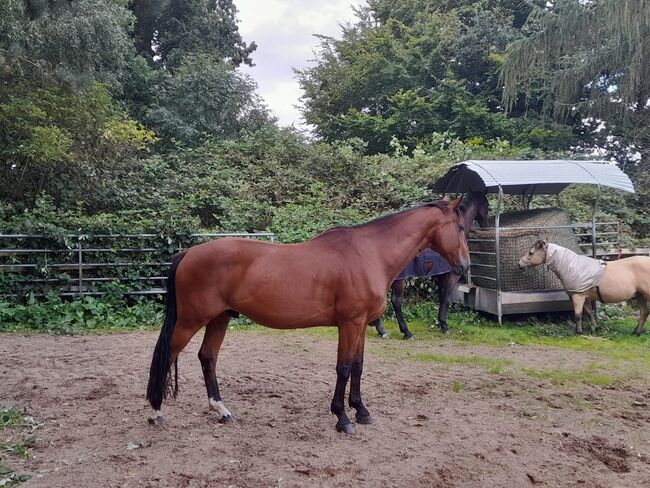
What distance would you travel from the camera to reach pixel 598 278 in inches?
282

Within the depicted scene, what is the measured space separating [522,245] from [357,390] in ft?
16.6

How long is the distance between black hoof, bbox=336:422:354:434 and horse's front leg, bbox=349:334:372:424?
0.65ft

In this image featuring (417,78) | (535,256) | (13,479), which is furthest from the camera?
(417,78)

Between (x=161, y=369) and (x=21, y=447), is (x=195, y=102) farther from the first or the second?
(x=21, y=447)

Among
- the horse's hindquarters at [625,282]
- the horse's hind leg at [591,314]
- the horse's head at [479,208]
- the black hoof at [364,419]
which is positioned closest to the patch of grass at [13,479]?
the black hoof at [364,419]

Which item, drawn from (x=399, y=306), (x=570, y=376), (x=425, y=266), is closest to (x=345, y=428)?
(x=570, y=376)

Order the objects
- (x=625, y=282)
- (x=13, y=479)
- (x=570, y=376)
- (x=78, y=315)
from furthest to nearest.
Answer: (x=78, y=315)
(x=625, y=282)
(x=570, y=376)
(x=13, y=479)

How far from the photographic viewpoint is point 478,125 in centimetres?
1761

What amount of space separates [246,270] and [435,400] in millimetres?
2007

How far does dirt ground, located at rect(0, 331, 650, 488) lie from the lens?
9.54 feet

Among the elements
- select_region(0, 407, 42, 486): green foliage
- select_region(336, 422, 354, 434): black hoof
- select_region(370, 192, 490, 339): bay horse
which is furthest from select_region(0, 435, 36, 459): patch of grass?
select_region(370, 192, 490, 339): bay horse

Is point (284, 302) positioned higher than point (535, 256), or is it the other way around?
point (535, 256)

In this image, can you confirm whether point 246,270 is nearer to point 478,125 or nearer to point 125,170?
point 125,170

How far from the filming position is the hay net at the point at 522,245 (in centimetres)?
787
